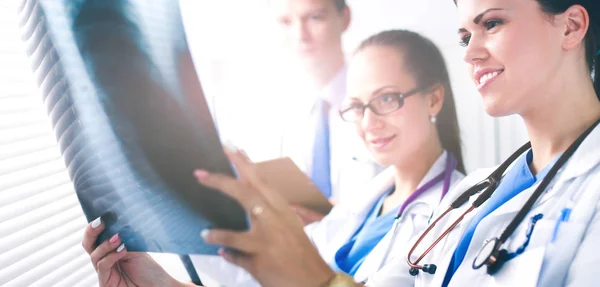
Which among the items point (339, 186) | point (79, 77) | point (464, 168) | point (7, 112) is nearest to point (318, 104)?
point (339, 186)

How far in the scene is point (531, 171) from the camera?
32.1 inches

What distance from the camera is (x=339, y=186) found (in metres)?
1.01

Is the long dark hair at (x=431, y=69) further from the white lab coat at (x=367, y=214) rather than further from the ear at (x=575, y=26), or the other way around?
the ear at (x=575, y=26)

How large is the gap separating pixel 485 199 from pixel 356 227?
0.26 m

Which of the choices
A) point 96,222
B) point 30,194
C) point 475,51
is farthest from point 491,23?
point 30,194

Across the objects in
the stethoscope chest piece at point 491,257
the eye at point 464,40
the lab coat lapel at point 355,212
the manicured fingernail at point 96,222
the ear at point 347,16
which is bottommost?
the stethoscope chest piece at point 491,257

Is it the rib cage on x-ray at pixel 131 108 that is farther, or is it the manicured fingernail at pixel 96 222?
the manicured fingernail at pixel 96 222

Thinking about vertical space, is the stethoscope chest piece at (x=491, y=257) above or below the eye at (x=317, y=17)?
below

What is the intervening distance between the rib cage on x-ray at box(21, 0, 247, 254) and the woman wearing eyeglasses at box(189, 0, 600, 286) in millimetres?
397

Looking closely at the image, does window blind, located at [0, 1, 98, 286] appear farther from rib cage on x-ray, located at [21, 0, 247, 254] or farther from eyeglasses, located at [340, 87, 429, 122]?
eyeglasses, located at [340, 87, 429, 122]

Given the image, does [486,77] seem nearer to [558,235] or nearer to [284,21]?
[558,235]

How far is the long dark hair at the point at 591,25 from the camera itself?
28.5 inches

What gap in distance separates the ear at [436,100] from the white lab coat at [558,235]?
0.21m

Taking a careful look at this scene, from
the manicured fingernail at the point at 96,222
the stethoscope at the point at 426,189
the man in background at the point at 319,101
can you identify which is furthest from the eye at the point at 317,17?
the manicured fingernail at the point at 96,222
